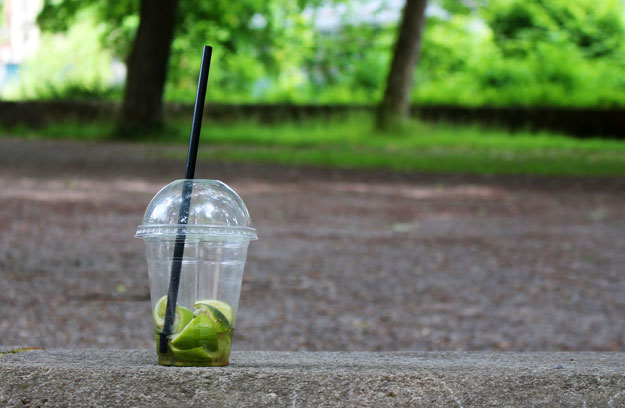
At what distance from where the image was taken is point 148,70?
17719 mm

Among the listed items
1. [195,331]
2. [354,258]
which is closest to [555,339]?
[354,258]

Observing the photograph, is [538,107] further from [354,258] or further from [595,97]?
[354,258]

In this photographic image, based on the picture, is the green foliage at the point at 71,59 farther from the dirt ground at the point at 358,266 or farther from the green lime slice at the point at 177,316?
the green lime slice at the point at 177,316

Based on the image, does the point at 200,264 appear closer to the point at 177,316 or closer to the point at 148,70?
the point at 177,316

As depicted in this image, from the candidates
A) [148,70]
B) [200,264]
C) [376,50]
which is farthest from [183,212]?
[376,50]

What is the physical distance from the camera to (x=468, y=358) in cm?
221

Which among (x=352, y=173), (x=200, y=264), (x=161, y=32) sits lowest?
(x=352, y=173)

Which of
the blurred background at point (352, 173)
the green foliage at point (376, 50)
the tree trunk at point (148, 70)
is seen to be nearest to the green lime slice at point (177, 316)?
the blurred background at point (352, 173)

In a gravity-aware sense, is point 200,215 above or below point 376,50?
below

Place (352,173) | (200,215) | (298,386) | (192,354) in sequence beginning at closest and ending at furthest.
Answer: (298,386) → (192,354) → (200,215) → (352,173)

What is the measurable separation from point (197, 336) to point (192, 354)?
41mm

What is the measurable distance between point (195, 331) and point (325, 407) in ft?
1.20

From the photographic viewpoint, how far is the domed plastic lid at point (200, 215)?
198 centimetres

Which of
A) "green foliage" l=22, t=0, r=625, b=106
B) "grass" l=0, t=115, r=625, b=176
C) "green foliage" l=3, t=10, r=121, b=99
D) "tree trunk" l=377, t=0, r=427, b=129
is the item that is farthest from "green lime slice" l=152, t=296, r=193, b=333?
"green foliage" l=3, t=10, r=121, b=99
